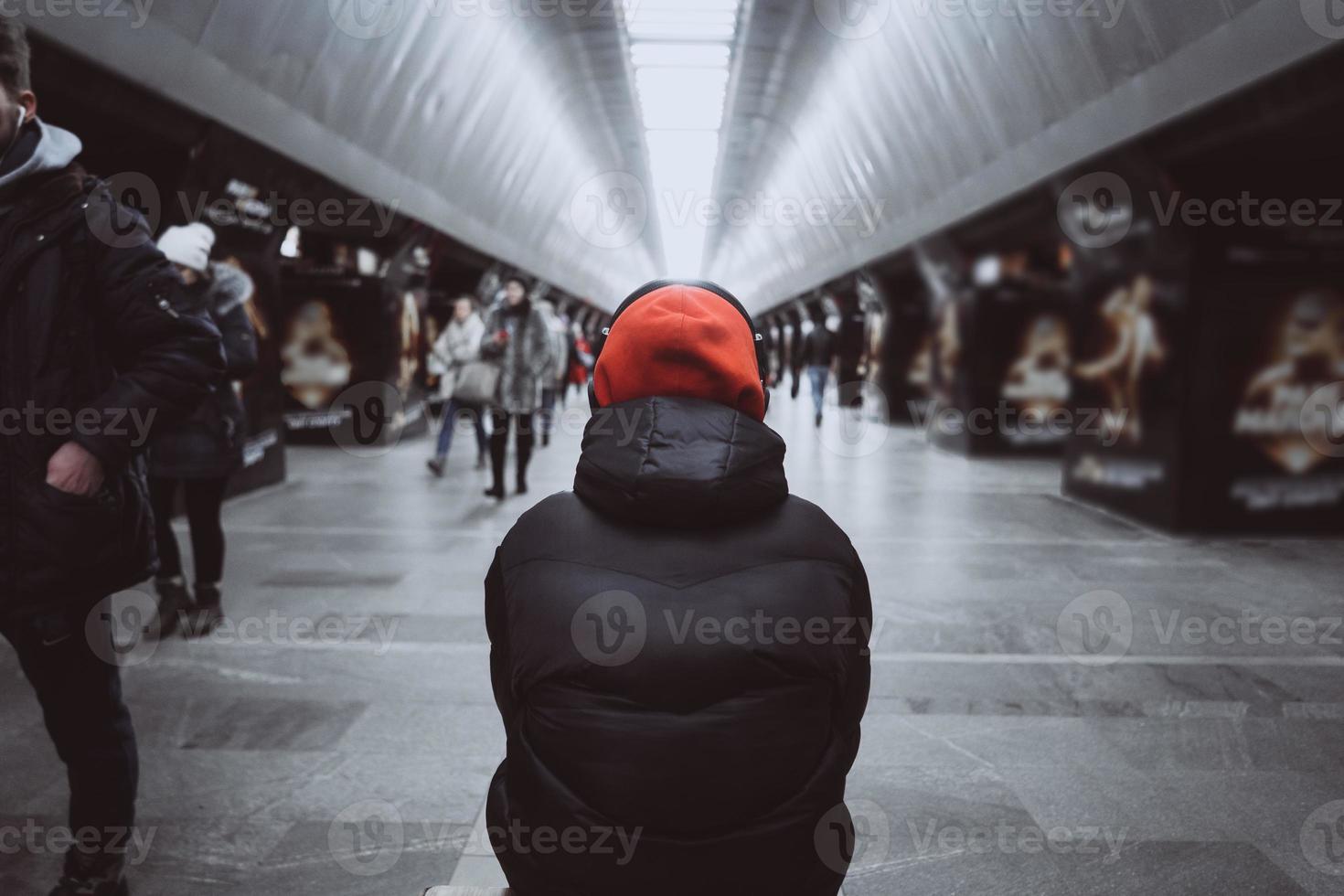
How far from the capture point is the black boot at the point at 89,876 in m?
2.49

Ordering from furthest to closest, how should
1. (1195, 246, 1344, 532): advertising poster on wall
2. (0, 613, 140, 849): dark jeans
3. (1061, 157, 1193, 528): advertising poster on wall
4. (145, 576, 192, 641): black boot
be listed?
(1061, 157, 1193, 528): advertising poster on wall
(1195, 246, 1344, 532): advertising poster on wall
(145, 576, 192, 641): black boot
(0, 613, 140, 849): dark jeans

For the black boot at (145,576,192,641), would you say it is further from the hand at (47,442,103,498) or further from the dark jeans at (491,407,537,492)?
the dark jeans at (491,407,537,492)

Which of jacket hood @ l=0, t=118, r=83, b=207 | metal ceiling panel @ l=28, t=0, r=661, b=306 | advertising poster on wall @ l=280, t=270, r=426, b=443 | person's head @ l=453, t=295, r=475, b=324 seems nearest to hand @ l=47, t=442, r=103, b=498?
jacket hood @ l=0, t=118, r=83, b=207

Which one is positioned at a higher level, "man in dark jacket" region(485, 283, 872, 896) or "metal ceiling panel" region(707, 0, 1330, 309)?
"metal ceiling panel" region(707, 0, 1330, 309)

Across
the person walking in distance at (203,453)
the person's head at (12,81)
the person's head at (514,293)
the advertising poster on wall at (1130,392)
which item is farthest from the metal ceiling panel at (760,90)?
the person's head at (12,81)

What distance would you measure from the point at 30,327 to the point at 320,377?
12.4 meters

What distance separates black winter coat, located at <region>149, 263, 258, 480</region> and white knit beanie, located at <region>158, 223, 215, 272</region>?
0.51 ft

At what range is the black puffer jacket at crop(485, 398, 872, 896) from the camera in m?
1.50

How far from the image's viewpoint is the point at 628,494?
156cm

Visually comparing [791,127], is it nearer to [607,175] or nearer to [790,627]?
[607,175]

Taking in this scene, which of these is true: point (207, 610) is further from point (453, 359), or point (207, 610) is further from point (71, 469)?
point (453, 359)

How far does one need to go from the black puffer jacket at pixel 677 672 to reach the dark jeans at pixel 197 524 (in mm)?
3664

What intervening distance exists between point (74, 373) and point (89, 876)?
130cm

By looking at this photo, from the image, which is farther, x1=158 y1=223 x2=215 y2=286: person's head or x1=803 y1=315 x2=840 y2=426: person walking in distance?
x1=803 y1=315 x2=840 y2=426: person walking in distance
